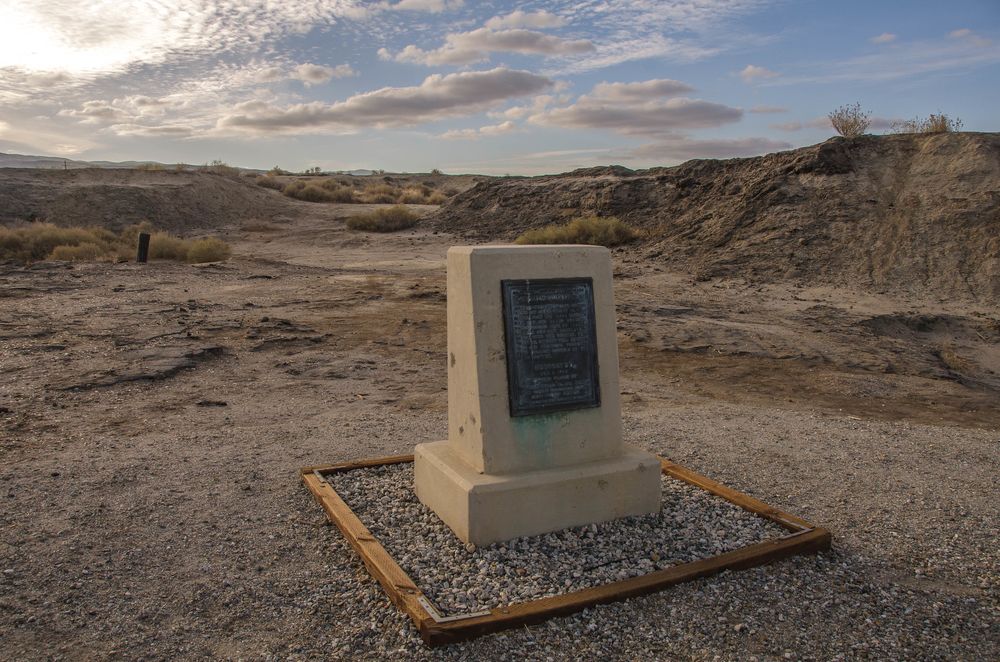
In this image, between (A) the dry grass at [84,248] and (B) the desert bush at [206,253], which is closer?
(A) the dry grass at [84,248]

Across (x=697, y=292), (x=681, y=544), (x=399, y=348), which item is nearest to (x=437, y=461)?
(x=681, y=544)

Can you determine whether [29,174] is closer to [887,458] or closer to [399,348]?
Result: [399,348]

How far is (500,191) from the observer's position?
22.1 meters

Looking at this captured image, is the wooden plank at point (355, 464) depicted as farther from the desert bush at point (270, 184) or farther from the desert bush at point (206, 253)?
the desert bush at point (270, 184)

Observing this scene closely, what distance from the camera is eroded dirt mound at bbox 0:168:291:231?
69.8 feet

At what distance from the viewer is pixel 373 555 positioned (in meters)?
3.45

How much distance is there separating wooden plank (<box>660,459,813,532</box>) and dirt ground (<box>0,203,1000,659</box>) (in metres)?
0.22

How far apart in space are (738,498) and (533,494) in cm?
126

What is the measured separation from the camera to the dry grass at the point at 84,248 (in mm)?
14727

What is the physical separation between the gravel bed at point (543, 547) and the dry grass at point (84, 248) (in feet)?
39.4

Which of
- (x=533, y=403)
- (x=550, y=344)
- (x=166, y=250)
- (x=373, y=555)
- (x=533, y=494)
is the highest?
(x=166, y=250)

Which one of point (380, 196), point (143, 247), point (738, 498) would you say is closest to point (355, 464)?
point (738, 498)

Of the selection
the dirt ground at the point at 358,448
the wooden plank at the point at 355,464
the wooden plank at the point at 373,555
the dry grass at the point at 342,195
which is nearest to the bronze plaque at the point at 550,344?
the wooden plank at the point at 373,555

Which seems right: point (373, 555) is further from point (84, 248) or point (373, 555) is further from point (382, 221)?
point (382, 221)
